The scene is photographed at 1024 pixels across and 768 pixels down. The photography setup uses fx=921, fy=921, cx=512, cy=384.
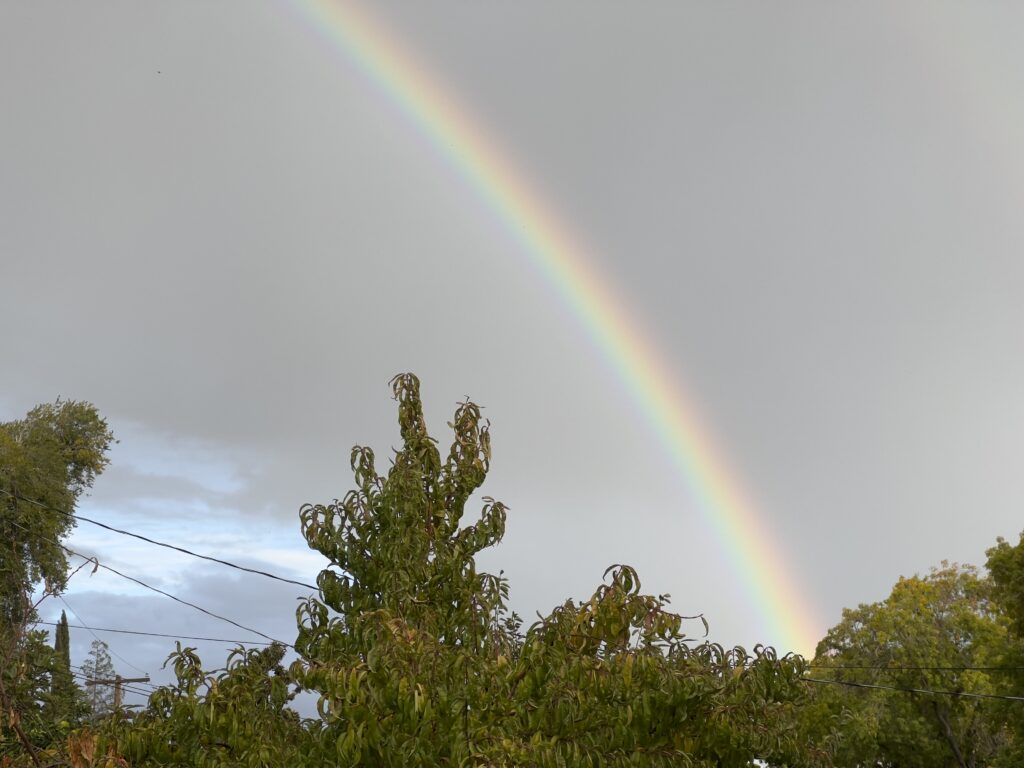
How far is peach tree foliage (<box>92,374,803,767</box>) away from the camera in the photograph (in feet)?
19.8

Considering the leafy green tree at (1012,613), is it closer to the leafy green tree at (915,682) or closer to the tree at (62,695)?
the leafy green tree at (915,682)

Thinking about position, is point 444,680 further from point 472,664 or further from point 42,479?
point 42,479

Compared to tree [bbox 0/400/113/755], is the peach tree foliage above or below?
below

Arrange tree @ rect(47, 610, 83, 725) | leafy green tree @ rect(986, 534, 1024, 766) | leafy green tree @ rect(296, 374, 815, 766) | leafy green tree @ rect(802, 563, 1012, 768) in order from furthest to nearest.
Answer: leafy green tree @ rect(802, 563, 1012, 768) < leafy green tree @ rect(986, 534, 1024, 766) < tree @ rect(47, 610, 83, 725) < leafy green tree @ rect(296, 374, 815, 766)

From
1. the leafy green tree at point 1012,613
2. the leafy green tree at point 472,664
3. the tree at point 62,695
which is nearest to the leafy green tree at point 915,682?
the leafy green tree at point 1012,613

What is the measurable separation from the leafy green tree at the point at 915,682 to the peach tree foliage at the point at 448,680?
84.7ft

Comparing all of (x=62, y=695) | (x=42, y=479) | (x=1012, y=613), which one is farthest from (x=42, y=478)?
(x=1012, y=613)

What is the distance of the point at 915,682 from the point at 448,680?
30998 millimetres

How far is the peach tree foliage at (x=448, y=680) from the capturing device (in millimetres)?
6027

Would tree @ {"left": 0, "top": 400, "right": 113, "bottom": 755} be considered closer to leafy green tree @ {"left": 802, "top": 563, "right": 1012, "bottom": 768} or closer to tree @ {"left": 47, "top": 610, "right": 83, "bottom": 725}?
tree @ {"left": 47, "top": 610, "right": 83, "bottom": 725}

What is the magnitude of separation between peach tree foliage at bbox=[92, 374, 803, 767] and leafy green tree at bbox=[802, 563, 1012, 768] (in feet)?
84.7

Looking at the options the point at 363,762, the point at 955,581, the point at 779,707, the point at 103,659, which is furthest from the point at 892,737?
the point at 103,659

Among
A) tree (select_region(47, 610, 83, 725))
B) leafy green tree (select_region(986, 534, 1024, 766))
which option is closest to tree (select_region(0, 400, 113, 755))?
tree (select_region(47, 610, 83, 725))

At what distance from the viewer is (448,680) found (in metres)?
6.38
